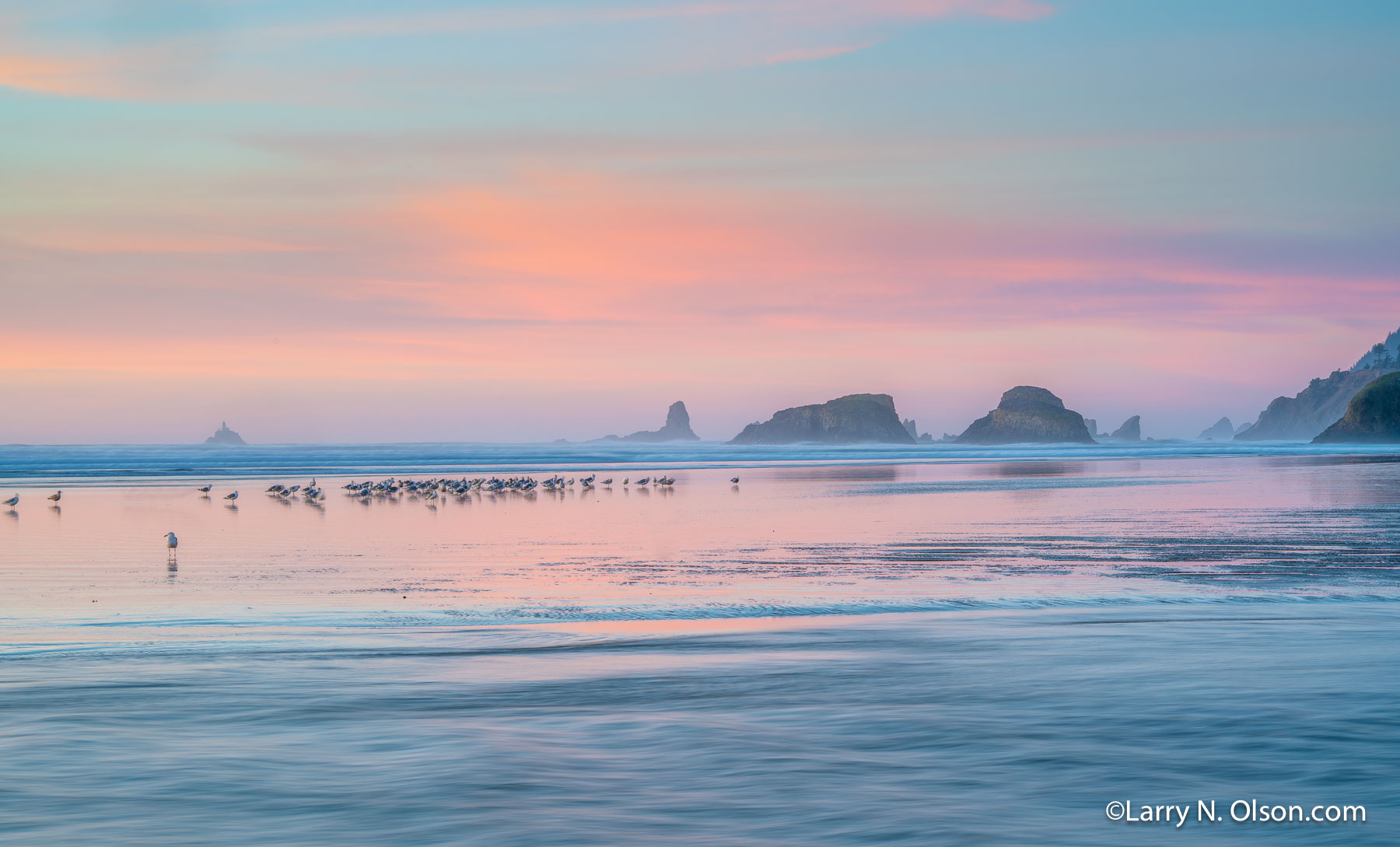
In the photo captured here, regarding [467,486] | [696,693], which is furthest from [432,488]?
[696,693]

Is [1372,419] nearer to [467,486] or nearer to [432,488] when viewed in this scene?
[467,486]

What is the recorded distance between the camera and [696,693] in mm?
9414

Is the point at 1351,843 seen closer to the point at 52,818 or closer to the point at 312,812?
the point at 312,812

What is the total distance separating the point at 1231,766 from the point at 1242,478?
155 ft

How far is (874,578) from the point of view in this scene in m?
16.8

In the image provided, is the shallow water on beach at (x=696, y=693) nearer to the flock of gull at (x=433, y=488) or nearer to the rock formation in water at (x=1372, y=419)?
the flock of gull at (x=433, y=488)

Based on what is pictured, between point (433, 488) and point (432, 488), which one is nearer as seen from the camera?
point (432, 488)

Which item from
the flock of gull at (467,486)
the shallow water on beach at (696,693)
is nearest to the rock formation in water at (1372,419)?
the flock of gull at (467,486)

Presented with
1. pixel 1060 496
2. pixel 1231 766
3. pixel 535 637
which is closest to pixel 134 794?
pixel 535 637

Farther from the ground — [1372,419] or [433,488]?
[1372,419]

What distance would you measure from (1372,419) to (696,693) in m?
174

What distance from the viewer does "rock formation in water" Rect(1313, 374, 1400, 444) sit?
15038 centimetres

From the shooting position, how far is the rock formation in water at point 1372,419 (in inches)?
5920

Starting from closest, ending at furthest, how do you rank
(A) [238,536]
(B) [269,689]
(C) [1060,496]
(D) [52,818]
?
(D) [52,818], (B) [269,689], (A) [238,536], (C) [1060,496]
